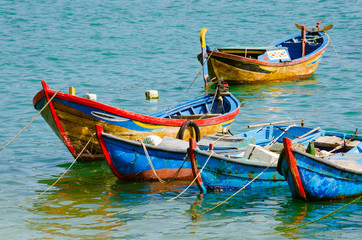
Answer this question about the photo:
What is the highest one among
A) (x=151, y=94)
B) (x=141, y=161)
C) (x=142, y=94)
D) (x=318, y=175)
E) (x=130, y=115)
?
(x=130, y=115)

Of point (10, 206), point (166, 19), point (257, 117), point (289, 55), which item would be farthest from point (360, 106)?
point (166, 19)

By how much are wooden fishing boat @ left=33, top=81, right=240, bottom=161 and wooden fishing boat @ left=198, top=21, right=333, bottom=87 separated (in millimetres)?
7577

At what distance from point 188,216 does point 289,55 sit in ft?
50.7

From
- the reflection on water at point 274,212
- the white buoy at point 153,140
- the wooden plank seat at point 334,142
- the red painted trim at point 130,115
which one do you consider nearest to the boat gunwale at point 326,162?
the reflection on water at point 274,212

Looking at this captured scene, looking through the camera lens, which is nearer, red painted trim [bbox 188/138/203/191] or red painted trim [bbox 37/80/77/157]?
red painted trim [bbox 188/138/203/191]

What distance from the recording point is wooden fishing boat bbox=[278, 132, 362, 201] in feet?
30.2

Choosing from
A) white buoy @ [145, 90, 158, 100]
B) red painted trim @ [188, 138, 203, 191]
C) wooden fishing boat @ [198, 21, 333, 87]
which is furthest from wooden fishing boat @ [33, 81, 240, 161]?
wooden fishing boat @ [198, 21, 333, 87]

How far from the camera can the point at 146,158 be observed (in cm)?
1088

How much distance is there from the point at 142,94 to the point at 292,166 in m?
12.7

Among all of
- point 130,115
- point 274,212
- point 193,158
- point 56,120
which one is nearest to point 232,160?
point 193,158

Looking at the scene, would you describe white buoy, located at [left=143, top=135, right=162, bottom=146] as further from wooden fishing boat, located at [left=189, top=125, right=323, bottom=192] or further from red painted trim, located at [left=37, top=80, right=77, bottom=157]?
red painted trim, located at [left=37, top=80, right=77, bottom=157]

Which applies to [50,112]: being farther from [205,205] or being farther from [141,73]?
[141,73]

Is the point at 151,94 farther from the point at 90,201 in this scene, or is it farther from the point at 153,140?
the point at 90,201

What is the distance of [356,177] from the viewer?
973 centimetres
